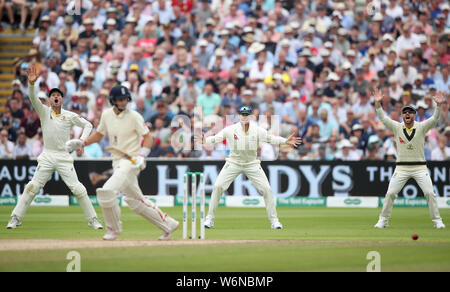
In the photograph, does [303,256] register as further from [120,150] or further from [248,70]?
[248,70]

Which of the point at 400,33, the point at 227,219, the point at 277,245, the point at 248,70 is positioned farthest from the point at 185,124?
the point at 277,245

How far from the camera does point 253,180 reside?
14312 millimetres

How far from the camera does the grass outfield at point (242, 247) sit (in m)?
9.68

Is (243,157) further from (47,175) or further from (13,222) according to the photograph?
(13,222)

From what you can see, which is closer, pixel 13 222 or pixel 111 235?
pixel 111 235

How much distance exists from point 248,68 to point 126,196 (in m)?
11.9

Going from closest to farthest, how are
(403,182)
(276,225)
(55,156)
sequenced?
(55,156), (276,225), (403,182)

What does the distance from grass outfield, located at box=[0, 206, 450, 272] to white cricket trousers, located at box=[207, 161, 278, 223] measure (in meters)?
0.37

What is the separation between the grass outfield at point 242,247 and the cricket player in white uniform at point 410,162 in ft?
1.34

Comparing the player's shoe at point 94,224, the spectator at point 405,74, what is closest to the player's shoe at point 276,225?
the player's shoe at point 94,224

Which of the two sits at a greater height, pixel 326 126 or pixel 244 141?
pixel 326 126

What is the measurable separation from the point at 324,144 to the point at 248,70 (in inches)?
135

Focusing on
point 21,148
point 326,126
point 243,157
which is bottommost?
point 243,157

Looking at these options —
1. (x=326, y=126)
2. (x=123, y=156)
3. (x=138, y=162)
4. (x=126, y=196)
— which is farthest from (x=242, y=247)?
(x=326, y=126)
